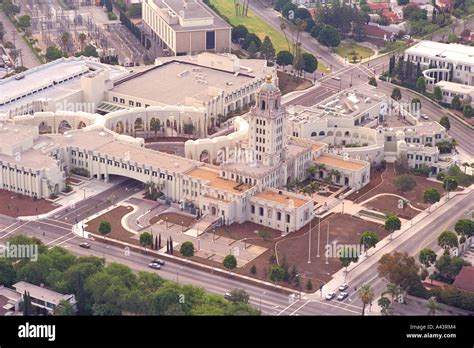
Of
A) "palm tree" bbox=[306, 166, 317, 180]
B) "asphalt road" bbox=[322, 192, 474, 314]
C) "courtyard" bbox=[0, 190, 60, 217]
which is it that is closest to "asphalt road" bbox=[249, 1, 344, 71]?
"palm tree" bbox=[306, 166, 317, 180]

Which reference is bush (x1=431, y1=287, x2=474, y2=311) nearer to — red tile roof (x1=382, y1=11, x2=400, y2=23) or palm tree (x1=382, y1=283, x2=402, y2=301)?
palm tree (x1=382, y1=283, x2=402, y2=301)

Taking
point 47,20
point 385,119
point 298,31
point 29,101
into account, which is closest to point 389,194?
point 385,119

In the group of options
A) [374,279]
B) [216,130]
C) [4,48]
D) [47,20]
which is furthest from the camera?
[47,20]

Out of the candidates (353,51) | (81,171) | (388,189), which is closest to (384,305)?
(388,189)

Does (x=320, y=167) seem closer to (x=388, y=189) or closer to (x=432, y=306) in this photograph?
(x=388, y=189)

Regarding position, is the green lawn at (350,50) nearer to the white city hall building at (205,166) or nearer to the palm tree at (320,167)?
the white city hall building at (205,166)

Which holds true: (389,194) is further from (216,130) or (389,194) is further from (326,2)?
(326,2)
